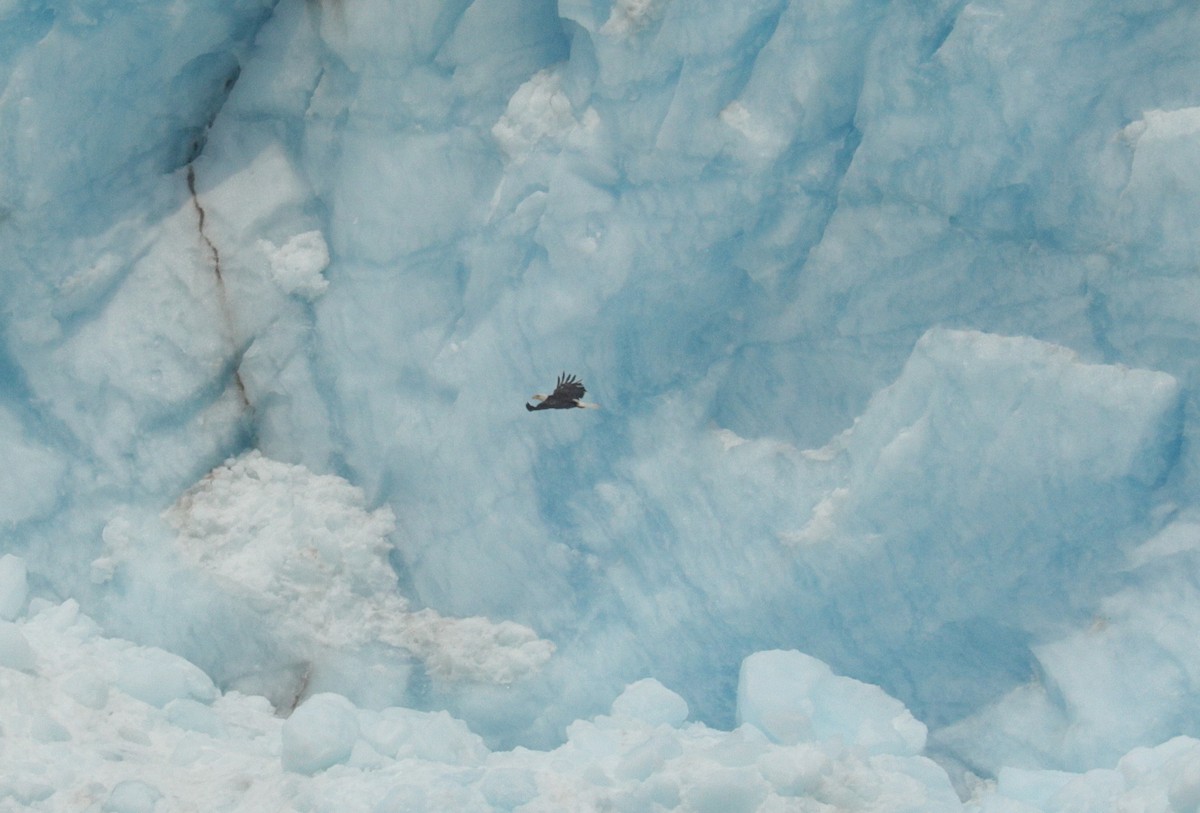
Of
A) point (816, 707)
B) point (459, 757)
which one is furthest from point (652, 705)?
point (459, 757)

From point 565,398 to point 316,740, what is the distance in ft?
4.31

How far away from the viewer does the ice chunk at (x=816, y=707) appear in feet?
12.7

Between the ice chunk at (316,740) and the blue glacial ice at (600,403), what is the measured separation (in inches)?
0.6

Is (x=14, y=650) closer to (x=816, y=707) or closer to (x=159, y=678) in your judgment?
(x=159, y=678)

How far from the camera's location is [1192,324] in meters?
3.80

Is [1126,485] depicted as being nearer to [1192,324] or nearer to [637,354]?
[1192,324]

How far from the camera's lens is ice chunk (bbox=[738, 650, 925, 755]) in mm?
3871

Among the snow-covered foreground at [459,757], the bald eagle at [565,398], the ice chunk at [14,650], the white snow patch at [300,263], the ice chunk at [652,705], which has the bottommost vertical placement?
the ice chunk at [652,705]

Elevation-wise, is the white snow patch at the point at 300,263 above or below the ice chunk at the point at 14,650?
above

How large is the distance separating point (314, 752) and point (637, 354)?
160 cm

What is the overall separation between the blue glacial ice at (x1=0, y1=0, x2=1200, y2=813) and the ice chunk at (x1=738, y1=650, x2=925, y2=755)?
18mm

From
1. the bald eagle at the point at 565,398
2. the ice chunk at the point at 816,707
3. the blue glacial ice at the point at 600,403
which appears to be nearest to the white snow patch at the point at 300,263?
the blue glacial ice at the point at 600,403

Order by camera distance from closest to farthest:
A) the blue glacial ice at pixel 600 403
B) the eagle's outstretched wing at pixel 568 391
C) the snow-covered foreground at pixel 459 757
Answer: the snow-covered foreground at pixel 459 757 → the blue glacial ice at pixel 600 403 → the eagle's outstretched wing at pixel 568 391

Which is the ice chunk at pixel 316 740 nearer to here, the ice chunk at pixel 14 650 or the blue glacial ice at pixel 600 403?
the blue glacial ice at pixel 600 403
